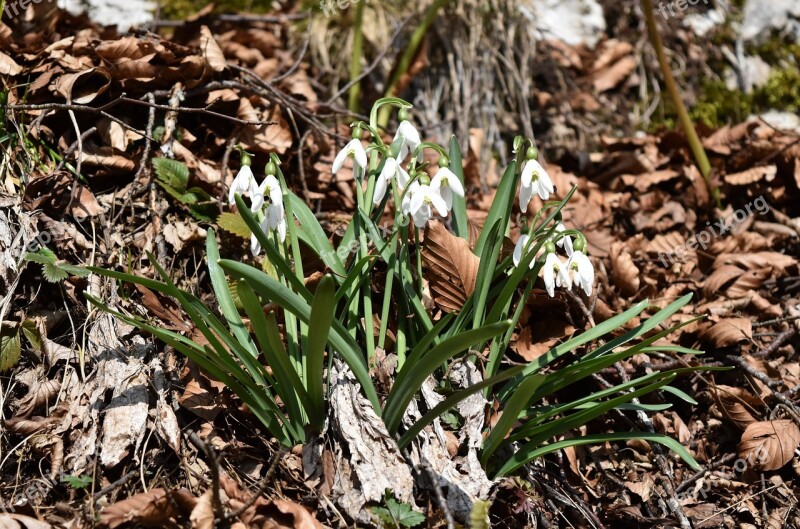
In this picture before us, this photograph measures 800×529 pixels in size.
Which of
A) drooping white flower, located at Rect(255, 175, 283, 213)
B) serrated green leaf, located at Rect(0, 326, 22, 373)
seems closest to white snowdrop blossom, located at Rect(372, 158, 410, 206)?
drooping white flower, located at Rect(255, 175, 283, 213)

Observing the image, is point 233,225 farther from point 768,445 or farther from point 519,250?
point 768,445

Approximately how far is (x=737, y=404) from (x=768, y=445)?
0.17 meters

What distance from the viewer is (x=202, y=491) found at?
5.91 ft

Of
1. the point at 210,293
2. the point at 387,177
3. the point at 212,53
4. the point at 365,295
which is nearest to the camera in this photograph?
the point at 387,177

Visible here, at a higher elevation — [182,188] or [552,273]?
[552,273]

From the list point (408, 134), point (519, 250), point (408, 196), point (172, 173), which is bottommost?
point (172, 173)

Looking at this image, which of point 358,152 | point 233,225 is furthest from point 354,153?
point 233,225

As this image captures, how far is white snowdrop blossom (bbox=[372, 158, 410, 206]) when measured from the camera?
6.02ft

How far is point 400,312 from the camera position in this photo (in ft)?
6.63

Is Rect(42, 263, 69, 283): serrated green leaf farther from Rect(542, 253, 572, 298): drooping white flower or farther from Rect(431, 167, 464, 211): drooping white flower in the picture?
Rect(542, 253, 572, 298): drooping white flower

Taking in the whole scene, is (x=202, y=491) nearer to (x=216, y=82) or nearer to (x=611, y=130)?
(x=216, y=82)

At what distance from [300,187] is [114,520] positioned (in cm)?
164

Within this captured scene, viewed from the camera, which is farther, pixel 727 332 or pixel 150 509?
pixel 727 332

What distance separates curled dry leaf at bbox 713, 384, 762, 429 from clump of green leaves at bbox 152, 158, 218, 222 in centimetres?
190
